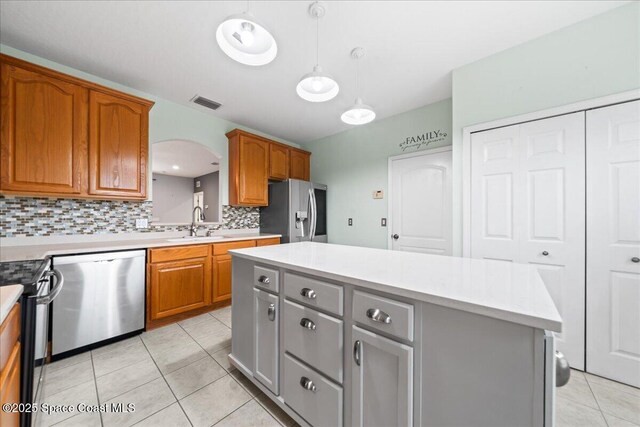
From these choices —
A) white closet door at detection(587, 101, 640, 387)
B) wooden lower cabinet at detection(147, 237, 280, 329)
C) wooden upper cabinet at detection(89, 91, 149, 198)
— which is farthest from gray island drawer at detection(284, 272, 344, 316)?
wooden upper cabinet at detection(89, 91, 149, 198)

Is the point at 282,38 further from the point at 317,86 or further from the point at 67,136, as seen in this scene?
the point at 67,136

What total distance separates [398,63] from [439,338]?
7.83ft

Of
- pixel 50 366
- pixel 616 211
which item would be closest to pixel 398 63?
pixel 616 211

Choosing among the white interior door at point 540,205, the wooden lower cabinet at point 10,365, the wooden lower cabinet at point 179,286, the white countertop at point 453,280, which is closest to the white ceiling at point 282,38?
the white interior door at point 540,205

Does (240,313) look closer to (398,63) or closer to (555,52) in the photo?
(398,63)

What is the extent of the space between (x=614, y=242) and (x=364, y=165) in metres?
2.69

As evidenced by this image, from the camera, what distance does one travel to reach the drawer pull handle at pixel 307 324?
1.18 metres

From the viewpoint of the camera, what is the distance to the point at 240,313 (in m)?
1.66

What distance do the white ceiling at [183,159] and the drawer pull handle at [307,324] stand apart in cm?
284

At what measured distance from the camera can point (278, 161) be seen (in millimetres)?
3994

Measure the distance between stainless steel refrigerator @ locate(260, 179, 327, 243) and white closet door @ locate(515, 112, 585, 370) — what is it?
266 cm

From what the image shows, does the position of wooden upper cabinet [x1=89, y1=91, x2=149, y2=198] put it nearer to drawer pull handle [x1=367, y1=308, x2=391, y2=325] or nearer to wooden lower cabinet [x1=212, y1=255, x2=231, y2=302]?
wooden lower cabinet [x1=212, y1=255, x2=231, y2=302]

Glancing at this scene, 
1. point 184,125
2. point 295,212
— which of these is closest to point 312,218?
point 295,212

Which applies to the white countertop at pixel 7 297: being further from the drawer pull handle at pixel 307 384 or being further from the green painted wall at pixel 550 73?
the green painted wall at pixel 550 73
